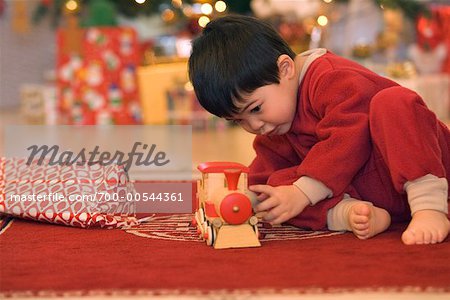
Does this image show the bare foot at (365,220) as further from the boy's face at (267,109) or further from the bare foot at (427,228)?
the boy's face at (267,109)

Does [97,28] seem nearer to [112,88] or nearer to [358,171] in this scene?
[112,88]

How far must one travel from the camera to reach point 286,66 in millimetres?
1010

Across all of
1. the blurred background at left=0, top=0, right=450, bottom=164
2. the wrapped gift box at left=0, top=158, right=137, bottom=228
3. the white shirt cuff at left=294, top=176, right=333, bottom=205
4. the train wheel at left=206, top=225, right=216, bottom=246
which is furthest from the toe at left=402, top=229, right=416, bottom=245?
the blurred background at left=0, top=0, right=450, bottom=164

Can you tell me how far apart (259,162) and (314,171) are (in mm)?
230

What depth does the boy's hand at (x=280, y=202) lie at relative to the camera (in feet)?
3.12

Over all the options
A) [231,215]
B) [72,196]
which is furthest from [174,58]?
[231,215]

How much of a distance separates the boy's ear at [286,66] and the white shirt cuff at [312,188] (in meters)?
0.15

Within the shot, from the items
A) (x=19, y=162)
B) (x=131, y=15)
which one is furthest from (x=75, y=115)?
(x=19, y=162)

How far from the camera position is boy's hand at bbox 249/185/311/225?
952 millimetres

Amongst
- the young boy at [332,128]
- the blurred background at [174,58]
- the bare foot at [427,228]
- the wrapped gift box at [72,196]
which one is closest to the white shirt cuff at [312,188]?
the young boy at [332,128]

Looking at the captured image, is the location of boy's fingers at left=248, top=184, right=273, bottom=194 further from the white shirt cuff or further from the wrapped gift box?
the wrapped gift box

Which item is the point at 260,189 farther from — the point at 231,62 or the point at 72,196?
the point at 72,196

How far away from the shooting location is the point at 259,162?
118cm

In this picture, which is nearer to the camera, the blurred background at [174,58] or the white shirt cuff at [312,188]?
the white shirt cuff at [312,188]
